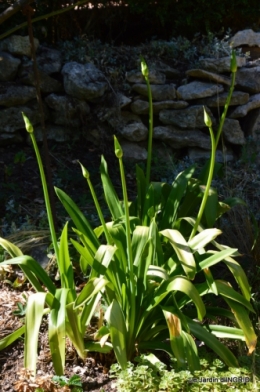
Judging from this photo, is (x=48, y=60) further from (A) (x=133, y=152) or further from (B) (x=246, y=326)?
(B) (x=246, y=326)

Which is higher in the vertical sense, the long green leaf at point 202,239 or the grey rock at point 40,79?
the grey rock at point 40,79

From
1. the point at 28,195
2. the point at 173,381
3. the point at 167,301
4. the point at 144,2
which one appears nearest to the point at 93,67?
the point at 144,2

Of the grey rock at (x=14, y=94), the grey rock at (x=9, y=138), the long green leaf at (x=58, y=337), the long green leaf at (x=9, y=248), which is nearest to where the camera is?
the long green leaf at (x=58, y=337)

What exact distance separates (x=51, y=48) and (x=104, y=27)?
75 centimetres

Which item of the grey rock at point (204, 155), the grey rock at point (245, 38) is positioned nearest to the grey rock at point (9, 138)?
the grey rock at point (204, 155)

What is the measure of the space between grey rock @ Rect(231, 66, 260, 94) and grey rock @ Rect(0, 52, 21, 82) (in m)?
1.90

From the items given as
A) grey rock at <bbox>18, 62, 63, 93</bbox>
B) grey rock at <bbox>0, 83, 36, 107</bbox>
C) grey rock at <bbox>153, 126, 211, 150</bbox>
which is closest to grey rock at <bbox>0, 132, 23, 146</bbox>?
grey rock at <bbox>0, 83, 36, 107</bbox>

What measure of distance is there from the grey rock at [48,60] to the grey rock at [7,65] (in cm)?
19

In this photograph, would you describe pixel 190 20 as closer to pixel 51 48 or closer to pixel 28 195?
pixel 51 48

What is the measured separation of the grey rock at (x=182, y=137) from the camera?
4785 millimetres

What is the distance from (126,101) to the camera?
4.68 meters

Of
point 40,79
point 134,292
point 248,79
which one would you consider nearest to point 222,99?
point 248,79

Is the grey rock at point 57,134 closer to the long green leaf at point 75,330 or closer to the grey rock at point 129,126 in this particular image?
the grey rock at point 129,126

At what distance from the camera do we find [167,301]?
9.00 feet
